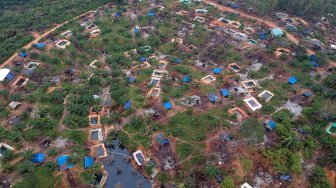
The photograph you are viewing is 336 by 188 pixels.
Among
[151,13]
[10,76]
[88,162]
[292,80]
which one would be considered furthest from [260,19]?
[10,76]

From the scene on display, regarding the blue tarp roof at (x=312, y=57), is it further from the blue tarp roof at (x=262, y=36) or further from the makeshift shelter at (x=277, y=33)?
the blue tarp roof at (x=262, y=36)

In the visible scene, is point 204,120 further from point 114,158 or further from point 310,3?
point 310,3

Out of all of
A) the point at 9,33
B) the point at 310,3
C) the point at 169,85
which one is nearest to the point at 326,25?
the point at 310,3

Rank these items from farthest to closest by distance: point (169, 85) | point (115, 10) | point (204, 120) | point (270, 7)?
point (115, 10) → point (270, 7) → point (169, 85) → point (204, 120)

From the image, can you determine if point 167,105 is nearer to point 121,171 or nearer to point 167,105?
point 167,105

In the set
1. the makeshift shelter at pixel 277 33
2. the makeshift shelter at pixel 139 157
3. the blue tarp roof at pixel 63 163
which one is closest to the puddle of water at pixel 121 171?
the makeshift shelter at pixel 139 157

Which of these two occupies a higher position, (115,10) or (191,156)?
(115,10)

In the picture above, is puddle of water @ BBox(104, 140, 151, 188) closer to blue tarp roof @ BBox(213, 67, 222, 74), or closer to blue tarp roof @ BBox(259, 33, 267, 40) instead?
blue tarp roof @ BBox(213, 67, 222, 74)

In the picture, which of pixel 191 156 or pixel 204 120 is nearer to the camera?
pixel 191 156

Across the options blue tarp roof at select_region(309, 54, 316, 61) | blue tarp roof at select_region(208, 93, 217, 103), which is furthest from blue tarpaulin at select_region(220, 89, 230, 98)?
blue tarp roof at select_region(309, 54, 316, 61)
